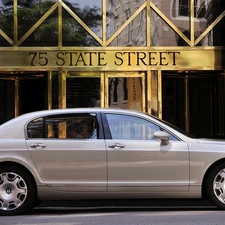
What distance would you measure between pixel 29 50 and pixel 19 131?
6.00 metres

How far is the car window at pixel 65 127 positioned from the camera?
699cm

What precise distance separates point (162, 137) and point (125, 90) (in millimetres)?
6100

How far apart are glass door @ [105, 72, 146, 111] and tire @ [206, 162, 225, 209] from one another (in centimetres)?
604

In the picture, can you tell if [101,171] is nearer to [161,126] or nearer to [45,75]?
[161,126]

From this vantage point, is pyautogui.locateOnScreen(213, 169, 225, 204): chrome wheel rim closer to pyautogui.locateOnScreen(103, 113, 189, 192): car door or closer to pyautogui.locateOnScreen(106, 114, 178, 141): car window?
pyautogui.locateOnScreen(103, 113, 189, 192): car door

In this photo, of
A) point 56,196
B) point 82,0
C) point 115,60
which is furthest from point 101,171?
point 82,0

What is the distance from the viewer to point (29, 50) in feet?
41.4

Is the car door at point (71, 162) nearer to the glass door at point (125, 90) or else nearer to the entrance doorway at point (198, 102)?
the glass door at point (125, 90)

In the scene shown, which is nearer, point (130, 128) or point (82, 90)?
point (130, 128)

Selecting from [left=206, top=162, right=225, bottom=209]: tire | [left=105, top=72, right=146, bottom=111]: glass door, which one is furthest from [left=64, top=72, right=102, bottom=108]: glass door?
[left=206, top=162, right=225, bottom=209]: tire

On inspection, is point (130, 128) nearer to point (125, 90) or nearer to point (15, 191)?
point (15, 191)

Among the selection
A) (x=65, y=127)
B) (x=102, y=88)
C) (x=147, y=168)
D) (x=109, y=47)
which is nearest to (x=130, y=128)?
(x=147, y=168)

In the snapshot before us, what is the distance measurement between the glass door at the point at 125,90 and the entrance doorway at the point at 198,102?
0.97m

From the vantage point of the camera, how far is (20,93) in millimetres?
13305
